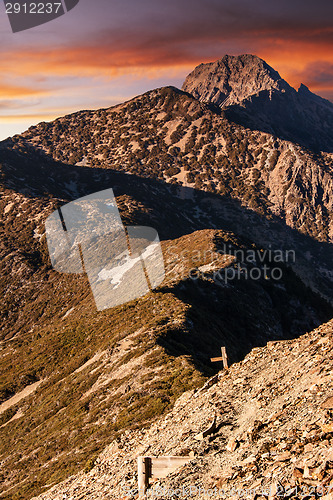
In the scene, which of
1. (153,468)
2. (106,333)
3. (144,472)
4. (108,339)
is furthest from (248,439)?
(106,333)

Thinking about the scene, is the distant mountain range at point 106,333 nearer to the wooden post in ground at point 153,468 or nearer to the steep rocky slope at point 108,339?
the steep rocky slope at point 108,339

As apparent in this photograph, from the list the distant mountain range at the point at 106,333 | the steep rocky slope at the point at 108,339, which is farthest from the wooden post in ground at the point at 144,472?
the steep rocky slope at the point at 108,339

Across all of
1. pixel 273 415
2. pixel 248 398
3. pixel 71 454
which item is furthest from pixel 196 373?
pixel 273 415

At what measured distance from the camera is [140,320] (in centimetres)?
4462

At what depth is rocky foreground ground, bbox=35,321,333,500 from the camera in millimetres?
10492

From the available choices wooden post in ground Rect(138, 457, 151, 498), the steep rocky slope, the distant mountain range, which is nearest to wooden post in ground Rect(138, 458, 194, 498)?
wooden post in ground Rect(138, 457, 151, 498)

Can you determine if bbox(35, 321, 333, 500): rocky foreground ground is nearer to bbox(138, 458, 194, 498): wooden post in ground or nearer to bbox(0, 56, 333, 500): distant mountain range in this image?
bbox(138, 458, 194, 498): wooden post in ground

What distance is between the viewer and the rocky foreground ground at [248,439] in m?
10.5

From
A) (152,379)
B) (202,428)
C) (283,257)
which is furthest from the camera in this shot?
(283,257)

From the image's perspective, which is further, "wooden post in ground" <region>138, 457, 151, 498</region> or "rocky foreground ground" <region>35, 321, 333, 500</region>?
"wooden post in ground" <region>138, 457, 151, 498</region>

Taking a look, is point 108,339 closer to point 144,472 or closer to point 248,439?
point 248,439

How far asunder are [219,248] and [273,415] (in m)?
56.4

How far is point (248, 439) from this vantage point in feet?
44.6

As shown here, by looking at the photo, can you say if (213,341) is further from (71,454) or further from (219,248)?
(219,248)
